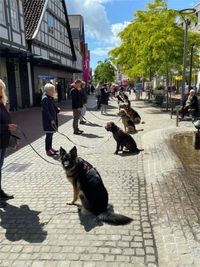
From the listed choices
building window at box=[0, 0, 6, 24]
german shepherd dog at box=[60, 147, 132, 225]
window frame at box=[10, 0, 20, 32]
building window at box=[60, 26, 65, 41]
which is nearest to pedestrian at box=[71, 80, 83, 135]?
german shepherd dog at box=[60, 147, 132, 225]

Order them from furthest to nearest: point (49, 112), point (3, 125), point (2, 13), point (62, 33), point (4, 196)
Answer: point (62, 33) < point (2, 13) < point (49, 112) < point (4, 196) < point (3, 125)

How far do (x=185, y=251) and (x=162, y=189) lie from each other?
2.02m

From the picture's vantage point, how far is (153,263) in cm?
349

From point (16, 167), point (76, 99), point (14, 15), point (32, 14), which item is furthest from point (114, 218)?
point (32, 14)

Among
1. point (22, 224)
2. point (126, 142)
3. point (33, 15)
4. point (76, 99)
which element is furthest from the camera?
point (33, 15)

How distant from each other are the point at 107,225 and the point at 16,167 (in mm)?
3952

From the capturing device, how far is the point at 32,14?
29.6 meters

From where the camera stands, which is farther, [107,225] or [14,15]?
[14,15]

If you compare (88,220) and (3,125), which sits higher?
(3,125)

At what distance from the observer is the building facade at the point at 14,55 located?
21.3 m

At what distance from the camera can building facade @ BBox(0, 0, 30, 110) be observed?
21.3 meters

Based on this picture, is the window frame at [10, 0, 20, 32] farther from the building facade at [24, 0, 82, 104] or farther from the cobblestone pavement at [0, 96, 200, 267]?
the cobblestone pavement at [0, 96, 200, 267]

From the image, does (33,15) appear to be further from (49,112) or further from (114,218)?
(114,218)

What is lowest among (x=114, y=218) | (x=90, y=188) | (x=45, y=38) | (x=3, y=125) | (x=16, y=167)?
(x=16, y=167)
